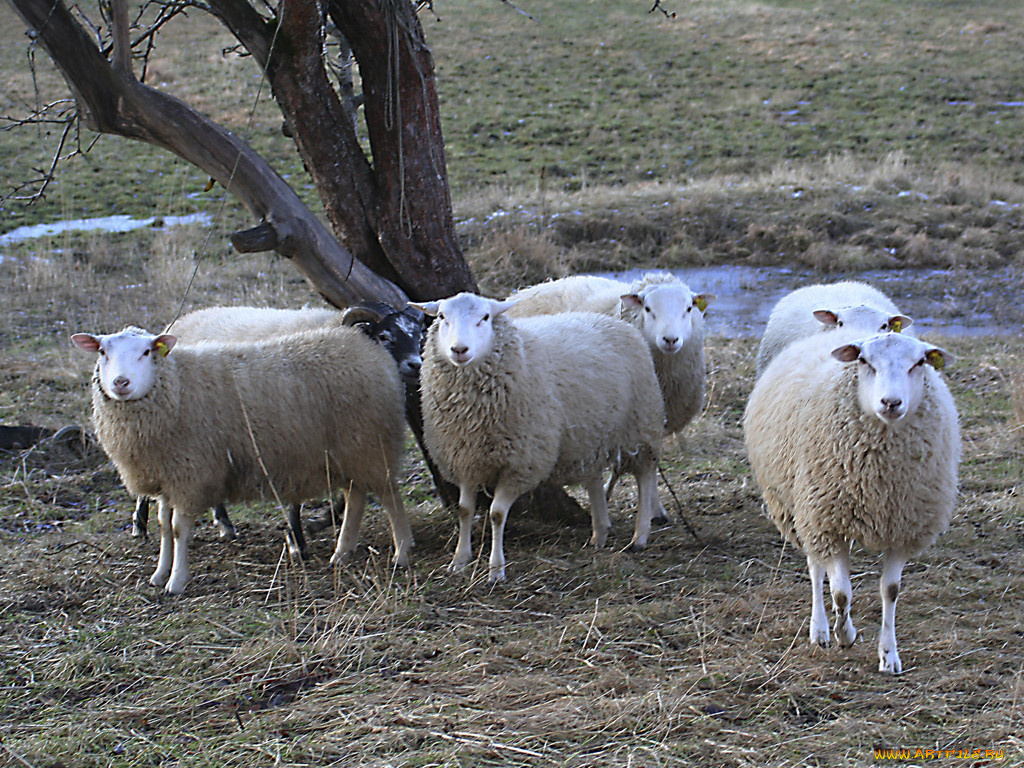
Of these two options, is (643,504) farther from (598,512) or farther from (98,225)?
(98,225)

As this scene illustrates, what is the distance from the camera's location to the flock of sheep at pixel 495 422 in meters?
3.88

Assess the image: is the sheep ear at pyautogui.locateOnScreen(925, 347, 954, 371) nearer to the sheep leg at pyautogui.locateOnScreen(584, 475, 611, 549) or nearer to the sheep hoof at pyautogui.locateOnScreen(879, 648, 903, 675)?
the sheep hoof at pyautogui.locateOnScreen(879, 648, 903, 675)

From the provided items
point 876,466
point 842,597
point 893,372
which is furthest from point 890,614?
point 893,372

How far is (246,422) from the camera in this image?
16.2 ft

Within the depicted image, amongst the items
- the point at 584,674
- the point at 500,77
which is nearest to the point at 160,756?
the point at 584,674

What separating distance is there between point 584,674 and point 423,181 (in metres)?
3.11

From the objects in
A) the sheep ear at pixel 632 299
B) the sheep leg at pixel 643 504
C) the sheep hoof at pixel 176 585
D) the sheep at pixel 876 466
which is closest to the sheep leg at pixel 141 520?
the sheep hoof at pixel 176 585

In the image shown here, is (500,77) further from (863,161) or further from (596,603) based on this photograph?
(596,603)

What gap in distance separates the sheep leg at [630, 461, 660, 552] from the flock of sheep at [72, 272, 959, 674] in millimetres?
13

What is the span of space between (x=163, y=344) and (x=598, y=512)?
267 cm

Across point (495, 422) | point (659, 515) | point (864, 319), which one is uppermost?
point (864, 319)

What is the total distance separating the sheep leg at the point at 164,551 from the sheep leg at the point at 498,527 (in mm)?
1753

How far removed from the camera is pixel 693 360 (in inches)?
242

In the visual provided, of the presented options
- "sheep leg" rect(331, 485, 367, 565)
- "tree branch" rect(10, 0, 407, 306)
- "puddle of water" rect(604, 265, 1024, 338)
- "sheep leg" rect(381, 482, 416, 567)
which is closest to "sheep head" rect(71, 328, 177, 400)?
"tree branch" rect(10, 0, 407, 306)
